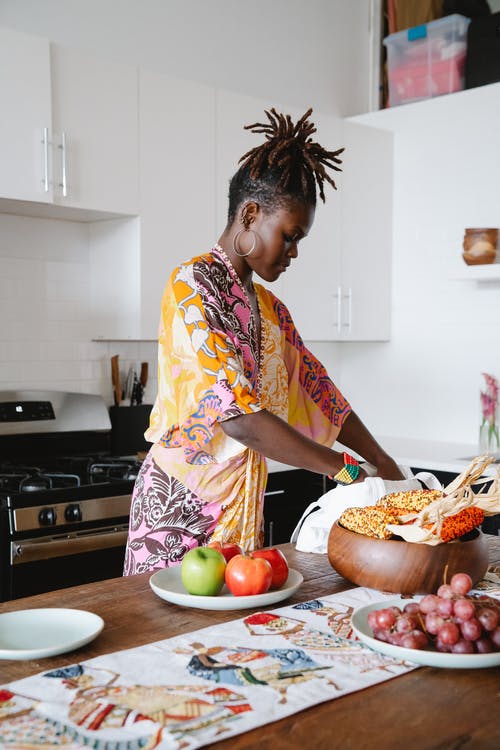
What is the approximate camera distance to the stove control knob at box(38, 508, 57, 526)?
269 centimetres

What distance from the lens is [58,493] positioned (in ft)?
9.01

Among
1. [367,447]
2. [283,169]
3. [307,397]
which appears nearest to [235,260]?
[283,169]

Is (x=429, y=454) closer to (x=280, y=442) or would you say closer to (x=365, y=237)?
(x=365, y=237)

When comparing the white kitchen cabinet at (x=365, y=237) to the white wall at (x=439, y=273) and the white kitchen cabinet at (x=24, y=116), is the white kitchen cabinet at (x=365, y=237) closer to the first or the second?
the white wall at (x=439, y=273)

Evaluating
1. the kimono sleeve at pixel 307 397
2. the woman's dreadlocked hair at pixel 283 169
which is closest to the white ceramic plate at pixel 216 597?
the kimono sleeve at pixel 307 397

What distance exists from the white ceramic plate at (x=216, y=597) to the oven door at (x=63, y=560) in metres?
1.19

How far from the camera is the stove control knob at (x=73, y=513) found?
2.76 metres

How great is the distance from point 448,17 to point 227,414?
280 centimetres

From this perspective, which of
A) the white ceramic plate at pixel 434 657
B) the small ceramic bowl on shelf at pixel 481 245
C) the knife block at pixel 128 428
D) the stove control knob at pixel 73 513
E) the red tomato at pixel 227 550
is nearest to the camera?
the white ceramic plate at pixel 434 657

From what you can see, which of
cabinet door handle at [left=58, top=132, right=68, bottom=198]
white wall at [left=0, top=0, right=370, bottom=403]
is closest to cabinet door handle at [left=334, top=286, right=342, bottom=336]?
white wall at [left=0, top=0, right=370, bottom=403]

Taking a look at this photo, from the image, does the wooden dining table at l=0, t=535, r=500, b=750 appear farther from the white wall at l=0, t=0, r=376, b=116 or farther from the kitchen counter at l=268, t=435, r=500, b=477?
the white wall at l=0, t=0, r=376, b=116

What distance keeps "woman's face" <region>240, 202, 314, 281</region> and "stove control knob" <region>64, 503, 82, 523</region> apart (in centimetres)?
110

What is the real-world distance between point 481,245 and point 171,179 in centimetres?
130

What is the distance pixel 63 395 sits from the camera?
338 centimetres
